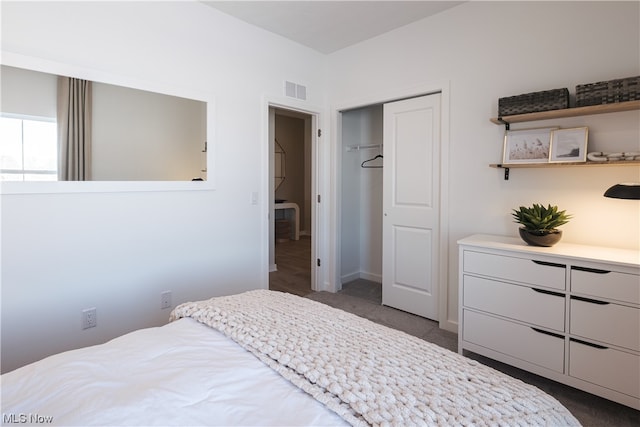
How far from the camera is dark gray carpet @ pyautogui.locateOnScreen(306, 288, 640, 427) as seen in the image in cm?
176

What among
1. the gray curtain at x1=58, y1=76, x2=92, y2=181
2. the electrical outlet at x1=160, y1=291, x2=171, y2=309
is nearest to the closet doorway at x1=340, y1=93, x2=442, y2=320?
the electrical outlet at x1=160, y1=291, x2=171, y2=309

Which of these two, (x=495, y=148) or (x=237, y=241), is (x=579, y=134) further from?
(x=237, y=241)

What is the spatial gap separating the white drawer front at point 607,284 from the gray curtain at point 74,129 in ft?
9.86

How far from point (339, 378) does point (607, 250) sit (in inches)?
77.6

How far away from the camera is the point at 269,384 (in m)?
1.00

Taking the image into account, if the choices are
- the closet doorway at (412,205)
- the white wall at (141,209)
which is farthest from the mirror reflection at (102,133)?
the closet doorway at (412,205)

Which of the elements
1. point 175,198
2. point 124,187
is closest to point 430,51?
point 175,198

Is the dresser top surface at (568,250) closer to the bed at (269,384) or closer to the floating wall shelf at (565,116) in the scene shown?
the floating wall shelf at (565,116)

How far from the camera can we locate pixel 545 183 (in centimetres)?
231

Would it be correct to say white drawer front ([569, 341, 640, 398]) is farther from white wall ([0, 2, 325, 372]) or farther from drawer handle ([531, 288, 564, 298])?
white wall ([0, 2, 325, 372])

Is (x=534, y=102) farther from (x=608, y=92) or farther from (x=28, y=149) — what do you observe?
(x=28, y=149)

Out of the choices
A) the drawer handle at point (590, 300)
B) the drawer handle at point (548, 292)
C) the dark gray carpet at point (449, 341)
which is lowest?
the dark gray carpet at point (449, 341)

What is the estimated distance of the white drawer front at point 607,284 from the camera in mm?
1679

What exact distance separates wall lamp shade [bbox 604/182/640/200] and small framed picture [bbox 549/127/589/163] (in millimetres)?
274
